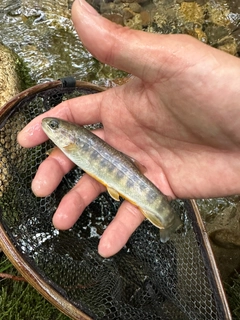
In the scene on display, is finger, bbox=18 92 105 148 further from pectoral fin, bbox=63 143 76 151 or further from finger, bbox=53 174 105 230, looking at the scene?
finger, bbox=53 174 105 230

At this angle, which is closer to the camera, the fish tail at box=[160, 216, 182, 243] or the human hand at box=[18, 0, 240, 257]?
the human hand at box=[18, 0, 240, 257]

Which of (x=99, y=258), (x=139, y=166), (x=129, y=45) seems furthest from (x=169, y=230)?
(x=129, y=45)

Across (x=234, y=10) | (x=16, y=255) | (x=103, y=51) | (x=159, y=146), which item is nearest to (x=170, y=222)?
(x=159, y=146)

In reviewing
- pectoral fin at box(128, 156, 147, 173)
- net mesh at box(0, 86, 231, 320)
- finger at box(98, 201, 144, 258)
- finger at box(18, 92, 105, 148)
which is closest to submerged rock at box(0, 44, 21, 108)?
net mesh at box(0, 86, 231, 320)

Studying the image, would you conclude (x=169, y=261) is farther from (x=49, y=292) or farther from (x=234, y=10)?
(x=234, y=10)

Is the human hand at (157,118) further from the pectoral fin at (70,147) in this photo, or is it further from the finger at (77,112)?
the pectoral fin at (70,147)

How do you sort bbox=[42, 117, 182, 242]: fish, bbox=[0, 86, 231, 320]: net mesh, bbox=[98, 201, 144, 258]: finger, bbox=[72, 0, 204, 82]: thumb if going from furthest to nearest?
bbox=[0, 86, 231, 320]: net mesh
bbox=[42, 117, 182, 242]: fish
bbox=[98, 201, 144, 258]: finger
bbox=[72, 0, 204, 82]: thumb

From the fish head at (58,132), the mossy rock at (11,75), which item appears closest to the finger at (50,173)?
the fish head at (58,132)

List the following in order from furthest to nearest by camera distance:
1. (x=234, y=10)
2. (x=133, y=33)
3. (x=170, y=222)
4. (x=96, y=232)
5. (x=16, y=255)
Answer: (x=234, y=10)
(x=96, y=232)
(x=170, y=222)
(x=16, y=255)
(x=133, y=33)
